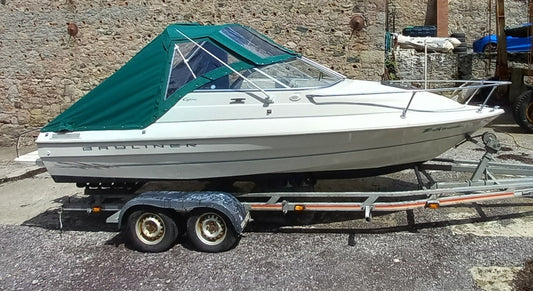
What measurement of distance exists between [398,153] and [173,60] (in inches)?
92.0

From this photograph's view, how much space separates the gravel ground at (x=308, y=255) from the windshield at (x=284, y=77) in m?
1.42

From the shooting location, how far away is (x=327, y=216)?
4.61m

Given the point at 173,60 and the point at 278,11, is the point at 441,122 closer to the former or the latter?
the point at 173,60

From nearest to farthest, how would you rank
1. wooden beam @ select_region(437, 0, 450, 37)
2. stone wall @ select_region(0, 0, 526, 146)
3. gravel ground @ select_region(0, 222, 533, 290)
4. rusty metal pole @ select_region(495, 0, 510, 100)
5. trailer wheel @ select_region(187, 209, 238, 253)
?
1. gravel ground @ select_region(0, 222, 533, 290)
2. trailer wheel @ select_region(187, 209, 238, 253)
3. stone wall @ select_region(0, 0, 526, 146)
4. rusty metal pole @ select_region(495, 0, 510, 100)
5. wooden beam @ select_region(437, 0, 450, 37)

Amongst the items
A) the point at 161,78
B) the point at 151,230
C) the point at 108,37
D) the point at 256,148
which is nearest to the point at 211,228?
the point at 151,230

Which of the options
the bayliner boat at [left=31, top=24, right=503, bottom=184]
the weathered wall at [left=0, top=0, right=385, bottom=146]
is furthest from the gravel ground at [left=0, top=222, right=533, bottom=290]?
the weathered wall at [left=0, top=0, right=385, bottom=146]

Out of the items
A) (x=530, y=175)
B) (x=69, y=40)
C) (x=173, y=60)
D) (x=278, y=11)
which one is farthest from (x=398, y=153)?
(x=69, y=40)

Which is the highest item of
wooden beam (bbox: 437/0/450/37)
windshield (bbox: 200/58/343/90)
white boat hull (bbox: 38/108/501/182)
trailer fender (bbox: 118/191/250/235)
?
wooden beam (bbox: 437/0/450/37)

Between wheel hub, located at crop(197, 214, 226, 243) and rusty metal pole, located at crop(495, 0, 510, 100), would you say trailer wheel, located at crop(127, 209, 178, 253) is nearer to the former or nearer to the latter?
wheel hub, located at crop(197, 214, 226, 243)

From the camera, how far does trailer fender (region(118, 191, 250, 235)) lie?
12.3 feet

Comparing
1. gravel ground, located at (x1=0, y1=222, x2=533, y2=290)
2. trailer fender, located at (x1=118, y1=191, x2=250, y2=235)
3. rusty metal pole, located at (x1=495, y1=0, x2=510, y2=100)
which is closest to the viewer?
gravel ground, located at (x1=0, y1=222, x2=533, y2=290)

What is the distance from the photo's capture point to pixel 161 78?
412 cm

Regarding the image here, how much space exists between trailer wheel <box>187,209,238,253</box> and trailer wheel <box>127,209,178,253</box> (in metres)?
0.18

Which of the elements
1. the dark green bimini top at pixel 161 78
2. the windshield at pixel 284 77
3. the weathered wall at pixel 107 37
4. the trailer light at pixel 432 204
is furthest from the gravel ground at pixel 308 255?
the weathered wall at pixel 107 37
